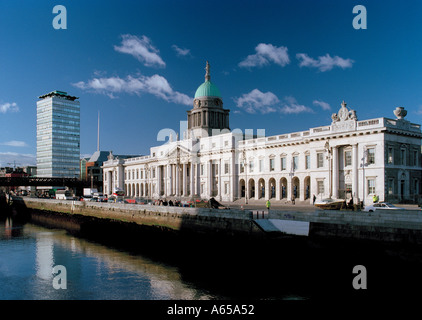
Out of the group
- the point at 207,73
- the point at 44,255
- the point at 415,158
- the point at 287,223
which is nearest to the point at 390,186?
the point at 415,158

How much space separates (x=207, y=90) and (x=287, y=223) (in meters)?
67.3

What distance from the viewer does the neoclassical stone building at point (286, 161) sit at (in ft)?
Answer: 160

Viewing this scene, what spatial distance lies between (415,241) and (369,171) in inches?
1041

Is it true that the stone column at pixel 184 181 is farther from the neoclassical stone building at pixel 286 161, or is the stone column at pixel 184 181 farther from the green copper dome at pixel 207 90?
the green copper dome at pixel 207 90

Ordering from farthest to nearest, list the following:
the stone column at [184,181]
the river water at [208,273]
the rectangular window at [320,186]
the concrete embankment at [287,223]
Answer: the stone column at [184,181] < the rectangular window at [320,186] < the concrete embankment at [287,223] < the river water at [208,273]

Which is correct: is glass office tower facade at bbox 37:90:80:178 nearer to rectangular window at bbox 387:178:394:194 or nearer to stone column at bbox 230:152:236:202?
stone column at bbox 230:152:236:202

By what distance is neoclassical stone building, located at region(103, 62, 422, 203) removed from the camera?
48875 millimetres

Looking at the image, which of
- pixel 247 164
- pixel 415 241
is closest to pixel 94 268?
pixel 415 241

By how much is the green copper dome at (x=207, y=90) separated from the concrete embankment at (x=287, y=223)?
153ft

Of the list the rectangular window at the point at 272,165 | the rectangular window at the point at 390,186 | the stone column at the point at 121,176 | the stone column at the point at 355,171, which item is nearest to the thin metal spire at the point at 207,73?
the stone column at the point at 121,176

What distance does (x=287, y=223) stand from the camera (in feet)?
104

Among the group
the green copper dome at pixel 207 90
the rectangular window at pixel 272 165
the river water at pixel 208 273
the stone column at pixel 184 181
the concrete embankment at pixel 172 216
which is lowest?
the river water at pixel 208 273

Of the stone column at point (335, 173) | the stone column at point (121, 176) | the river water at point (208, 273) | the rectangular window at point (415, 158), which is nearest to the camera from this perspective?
the river water at point (208, 273)
